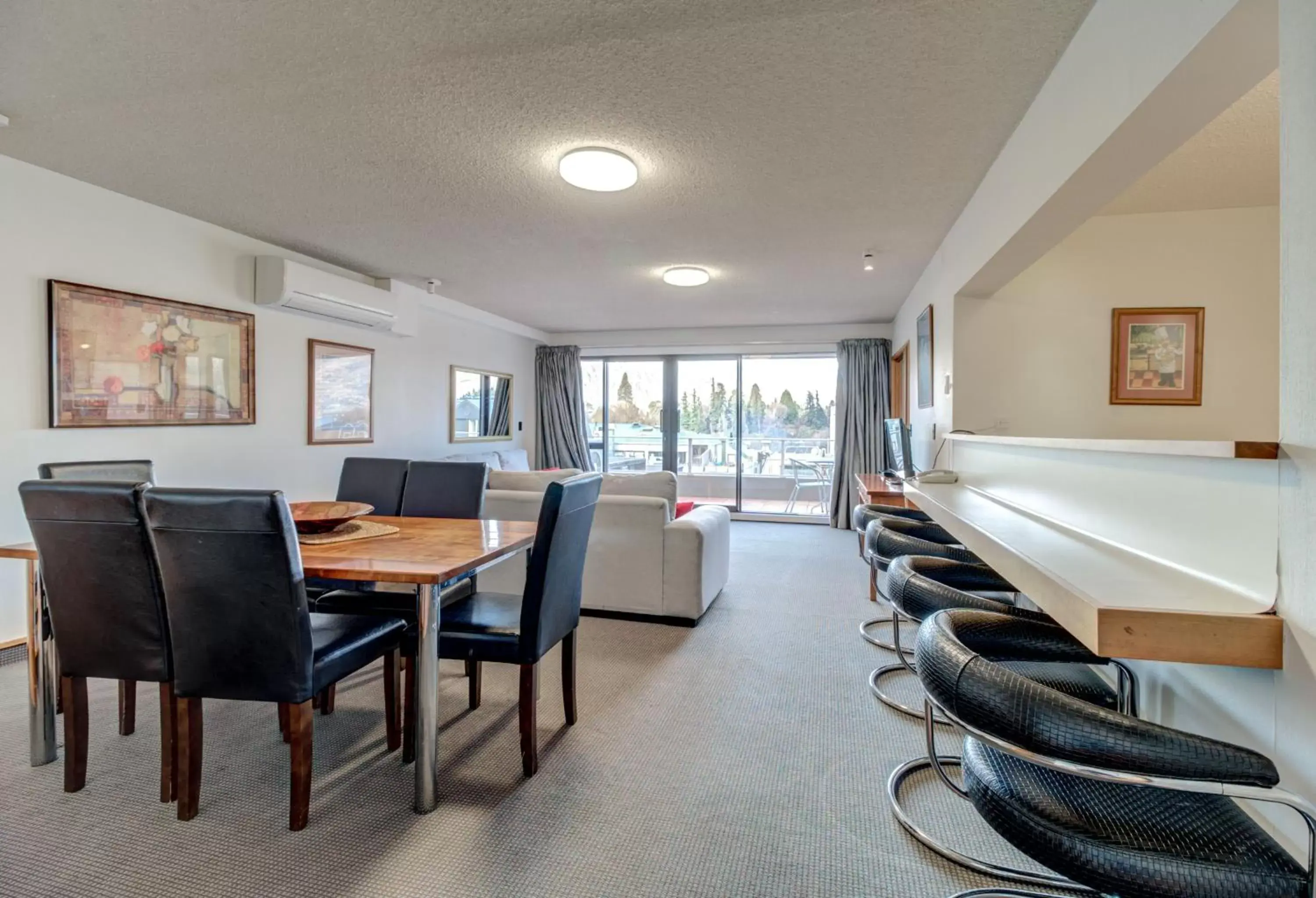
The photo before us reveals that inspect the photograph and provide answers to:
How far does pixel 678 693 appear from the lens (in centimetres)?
260

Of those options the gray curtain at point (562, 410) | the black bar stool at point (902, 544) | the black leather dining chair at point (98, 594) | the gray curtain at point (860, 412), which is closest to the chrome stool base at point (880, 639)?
the black bar stool at point (902, 544)

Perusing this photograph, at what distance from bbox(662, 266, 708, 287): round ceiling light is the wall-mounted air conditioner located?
90.2 inches

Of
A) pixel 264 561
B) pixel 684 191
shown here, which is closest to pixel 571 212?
pixel 684 191

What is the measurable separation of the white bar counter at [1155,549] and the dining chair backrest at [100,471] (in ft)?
9.19

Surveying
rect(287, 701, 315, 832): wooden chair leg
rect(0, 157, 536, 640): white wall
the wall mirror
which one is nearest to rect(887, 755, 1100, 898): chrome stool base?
rect(287, 701, 315, 832): wooden chair leg

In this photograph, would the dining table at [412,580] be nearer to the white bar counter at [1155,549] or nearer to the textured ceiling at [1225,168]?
the white bar counter at [1155,549]

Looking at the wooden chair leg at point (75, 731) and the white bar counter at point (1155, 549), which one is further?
the wooden chair leg at point (75, 731)

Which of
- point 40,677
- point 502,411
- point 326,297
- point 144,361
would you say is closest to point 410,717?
point 40,677

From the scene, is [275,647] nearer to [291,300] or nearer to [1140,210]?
[291,300]

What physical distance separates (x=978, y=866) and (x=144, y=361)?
173 inches

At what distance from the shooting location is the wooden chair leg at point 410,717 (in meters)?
2.04

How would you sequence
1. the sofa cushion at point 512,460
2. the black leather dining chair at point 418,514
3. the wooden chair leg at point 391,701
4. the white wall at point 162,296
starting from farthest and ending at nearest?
the sofa cushion at point 512,460 → the white wall at point 162,296 → the black leather dining chair at point 418,514 → the wooden chair leg at point 391,701

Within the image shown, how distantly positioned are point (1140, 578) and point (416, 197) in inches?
137

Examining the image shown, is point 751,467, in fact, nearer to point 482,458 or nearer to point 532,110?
point 482,458
